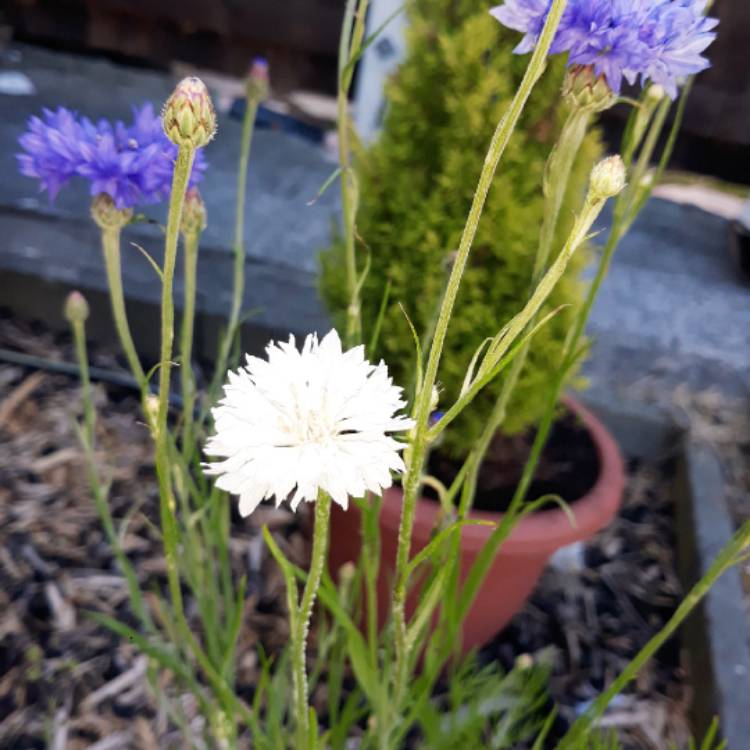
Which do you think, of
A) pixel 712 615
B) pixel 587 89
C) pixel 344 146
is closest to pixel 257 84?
pixel 344 146

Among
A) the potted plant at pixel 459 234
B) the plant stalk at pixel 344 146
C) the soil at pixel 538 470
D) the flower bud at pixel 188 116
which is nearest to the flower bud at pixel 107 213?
the plant stalk at pixel 344 146

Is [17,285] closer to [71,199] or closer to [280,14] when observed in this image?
[71,199]

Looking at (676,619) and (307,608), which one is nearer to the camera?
(307,608)

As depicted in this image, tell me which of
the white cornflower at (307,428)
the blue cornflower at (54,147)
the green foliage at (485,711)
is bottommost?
the green foliage at (485,711)

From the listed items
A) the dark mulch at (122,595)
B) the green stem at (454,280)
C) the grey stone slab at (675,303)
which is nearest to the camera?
the green stem at (454,280)

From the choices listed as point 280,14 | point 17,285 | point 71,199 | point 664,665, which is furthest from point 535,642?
point 280,14

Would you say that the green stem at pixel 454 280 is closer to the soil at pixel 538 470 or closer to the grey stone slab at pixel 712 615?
the soil at pixel 538 470

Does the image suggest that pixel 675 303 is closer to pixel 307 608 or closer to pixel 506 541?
pixel 506 541
